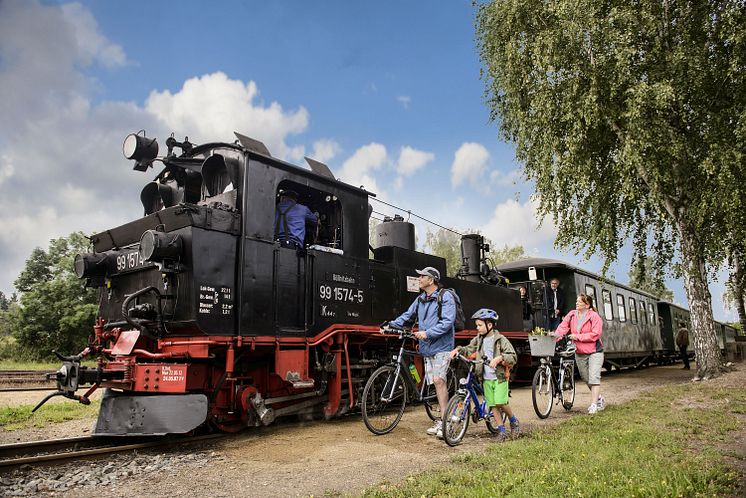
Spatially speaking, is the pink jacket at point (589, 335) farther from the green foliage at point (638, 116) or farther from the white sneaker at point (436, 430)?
the green foliage at point (638, 116)

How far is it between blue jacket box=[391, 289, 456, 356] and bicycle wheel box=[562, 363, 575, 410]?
297cm

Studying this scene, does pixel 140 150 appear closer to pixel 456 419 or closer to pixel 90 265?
pixel 90 265

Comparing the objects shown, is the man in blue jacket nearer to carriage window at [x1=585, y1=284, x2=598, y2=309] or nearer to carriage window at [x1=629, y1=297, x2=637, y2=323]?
carriage window at [x1=585, y1=284, x2=598, y2=309]

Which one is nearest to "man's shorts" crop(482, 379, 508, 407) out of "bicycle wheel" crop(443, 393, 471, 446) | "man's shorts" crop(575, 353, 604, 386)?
"bicycle wheel" crop(443, 393, 471, 446)

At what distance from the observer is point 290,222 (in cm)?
694

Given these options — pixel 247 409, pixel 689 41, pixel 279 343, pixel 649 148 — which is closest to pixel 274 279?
pixel 279 343

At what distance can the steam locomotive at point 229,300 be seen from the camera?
18.8ft

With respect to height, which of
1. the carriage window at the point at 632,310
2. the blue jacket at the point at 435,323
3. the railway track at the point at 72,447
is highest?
the carriage window at the point at 632,310

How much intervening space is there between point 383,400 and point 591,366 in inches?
148

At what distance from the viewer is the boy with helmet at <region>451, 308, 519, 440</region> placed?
5871 millimetres

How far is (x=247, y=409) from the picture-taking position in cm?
618

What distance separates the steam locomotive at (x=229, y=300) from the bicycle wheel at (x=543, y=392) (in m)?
2.22

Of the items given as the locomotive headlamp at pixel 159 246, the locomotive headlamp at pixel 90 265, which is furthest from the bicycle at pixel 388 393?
the locomotive headlamp at pixel 90 265

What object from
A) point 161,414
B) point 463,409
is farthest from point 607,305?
point 161,414
